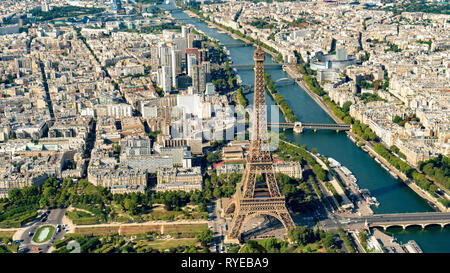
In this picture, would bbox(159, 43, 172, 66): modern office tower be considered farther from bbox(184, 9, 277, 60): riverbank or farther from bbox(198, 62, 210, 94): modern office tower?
bbox(184, 9, 277, 60): riverbank

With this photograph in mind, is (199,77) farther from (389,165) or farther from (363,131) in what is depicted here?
(389,165)

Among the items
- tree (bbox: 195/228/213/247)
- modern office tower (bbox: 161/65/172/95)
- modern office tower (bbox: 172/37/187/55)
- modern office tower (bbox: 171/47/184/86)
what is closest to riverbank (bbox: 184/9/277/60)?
modern office tower (bbox: 172/37/187/55)

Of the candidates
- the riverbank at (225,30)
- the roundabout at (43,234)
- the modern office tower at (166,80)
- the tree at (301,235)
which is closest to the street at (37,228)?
the roundabout at (43,234)

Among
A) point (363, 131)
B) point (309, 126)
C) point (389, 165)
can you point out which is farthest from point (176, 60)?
point (389, 165)

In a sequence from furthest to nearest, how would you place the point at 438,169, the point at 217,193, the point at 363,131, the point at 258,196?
1. the point at 363,131
2. the point at 438,169
3. the point at 217,193
4. the point at 258,196

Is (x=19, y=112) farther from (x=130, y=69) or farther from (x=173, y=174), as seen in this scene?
(x=173, y=174)
